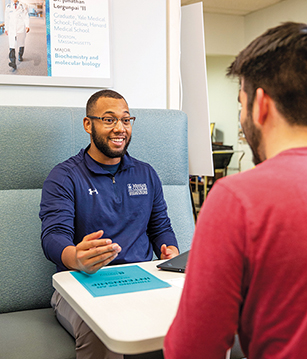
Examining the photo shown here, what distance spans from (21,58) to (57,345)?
139 cm

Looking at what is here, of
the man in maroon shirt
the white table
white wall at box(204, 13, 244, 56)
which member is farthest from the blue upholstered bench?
white wall at box(204, 13, 244, 56)

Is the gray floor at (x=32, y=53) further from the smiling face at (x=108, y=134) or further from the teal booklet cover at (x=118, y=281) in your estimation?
the teal booklet cover at (x=118, y=281)

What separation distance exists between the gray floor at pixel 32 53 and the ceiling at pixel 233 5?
5074 millimetres

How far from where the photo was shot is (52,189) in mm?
1772

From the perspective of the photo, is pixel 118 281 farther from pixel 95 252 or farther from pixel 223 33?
pixel 223 33

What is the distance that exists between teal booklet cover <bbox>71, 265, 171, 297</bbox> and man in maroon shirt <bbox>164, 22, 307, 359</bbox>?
0.50 metres

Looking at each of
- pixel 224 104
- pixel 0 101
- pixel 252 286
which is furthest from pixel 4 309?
pixel 224 104

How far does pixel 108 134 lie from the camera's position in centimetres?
194

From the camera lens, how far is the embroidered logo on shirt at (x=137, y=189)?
1935 mm

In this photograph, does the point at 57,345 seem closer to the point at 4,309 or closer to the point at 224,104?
the point at 4,309

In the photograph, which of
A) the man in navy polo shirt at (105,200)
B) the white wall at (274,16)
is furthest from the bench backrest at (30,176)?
the white wall at (274,16)

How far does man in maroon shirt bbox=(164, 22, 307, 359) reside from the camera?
621 millimetres

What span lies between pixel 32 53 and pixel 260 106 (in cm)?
175

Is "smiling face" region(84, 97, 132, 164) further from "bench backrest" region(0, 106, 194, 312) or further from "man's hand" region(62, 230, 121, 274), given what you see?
"man's hand" region(62, 230, 121, 274)
